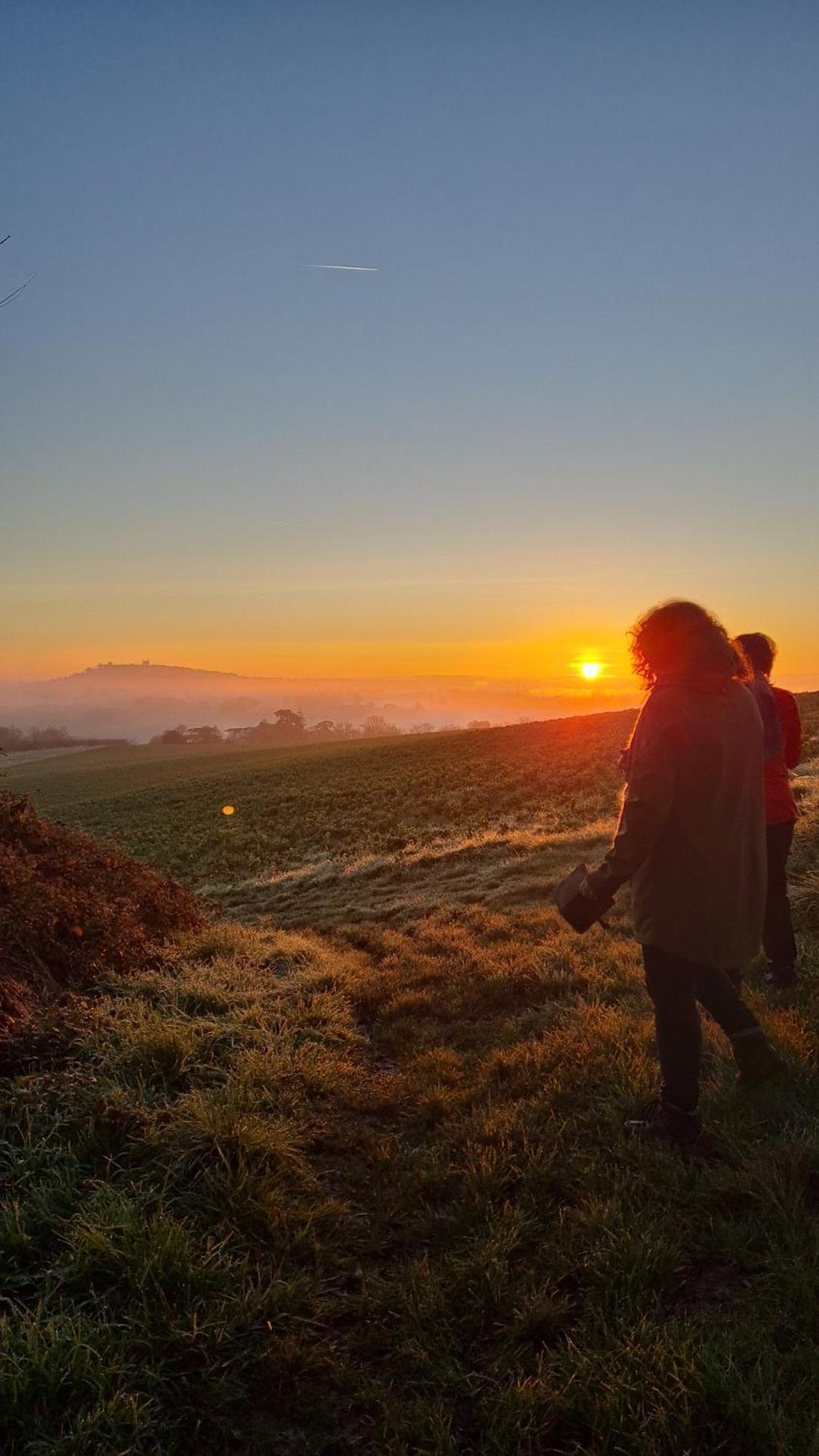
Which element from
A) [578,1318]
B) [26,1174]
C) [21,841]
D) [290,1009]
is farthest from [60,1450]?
[21,841]

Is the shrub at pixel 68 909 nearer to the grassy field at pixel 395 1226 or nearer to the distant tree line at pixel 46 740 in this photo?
the grassy field at pixel 395 1226

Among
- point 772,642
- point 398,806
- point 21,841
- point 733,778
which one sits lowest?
point 398,806

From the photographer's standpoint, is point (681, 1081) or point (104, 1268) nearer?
point (104, 1268)

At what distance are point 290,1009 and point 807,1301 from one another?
3.97 metres

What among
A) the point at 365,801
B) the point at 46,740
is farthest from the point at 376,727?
the point at 365,801

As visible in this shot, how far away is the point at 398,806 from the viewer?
2838cm

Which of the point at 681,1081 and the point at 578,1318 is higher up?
the point at 681,1081

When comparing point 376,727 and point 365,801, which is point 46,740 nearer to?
point 376,727

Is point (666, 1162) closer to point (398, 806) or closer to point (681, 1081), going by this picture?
point (681, 1081)

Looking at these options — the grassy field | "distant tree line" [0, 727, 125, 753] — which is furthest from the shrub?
"distant tree line" [0, 727, 125, 753]

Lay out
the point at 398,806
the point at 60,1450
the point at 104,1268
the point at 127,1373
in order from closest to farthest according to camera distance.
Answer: the point at 60,1450, the point at 127,1373, the point at 104,1268, the point at 398,806

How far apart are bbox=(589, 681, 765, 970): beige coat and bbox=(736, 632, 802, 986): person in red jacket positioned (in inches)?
73.3

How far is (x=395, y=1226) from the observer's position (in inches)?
149

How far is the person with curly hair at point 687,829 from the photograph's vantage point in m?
3.75
